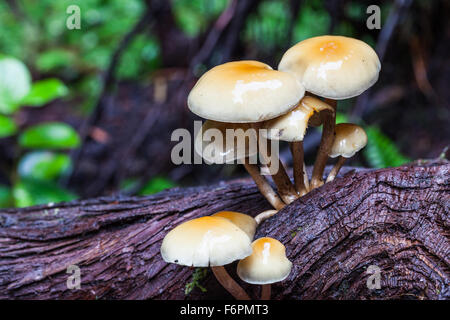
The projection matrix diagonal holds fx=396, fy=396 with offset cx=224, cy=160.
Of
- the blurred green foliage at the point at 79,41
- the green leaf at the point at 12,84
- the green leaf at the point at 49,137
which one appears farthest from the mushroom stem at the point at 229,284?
the blurred green foliage at the point at 79,41

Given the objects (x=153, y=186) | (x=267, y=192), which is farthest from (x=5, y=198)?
(x=267, y=192)

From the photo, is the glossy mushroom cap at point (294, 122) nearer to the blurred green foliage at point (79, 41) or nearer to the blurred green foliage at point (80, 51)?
the blurred green foliage at point (80, 51)

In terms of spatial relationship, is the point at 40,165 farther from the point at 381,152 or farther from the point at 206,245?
the point at 381,152

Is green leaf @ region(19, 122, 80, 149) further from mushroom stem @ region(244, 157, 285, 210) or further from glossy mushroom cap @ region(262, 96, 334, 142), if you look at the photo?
glossy mushroom cap @ region(262, 96, 334, 142)

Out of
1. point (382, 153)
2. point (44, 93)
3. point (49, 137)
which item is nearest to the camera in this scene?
point (44, 93)

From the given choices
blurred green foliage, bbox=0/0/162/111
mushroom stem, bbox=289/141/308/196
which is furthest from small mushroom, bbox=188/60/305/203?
blurred green foliage, bbox=0/0/162/111
